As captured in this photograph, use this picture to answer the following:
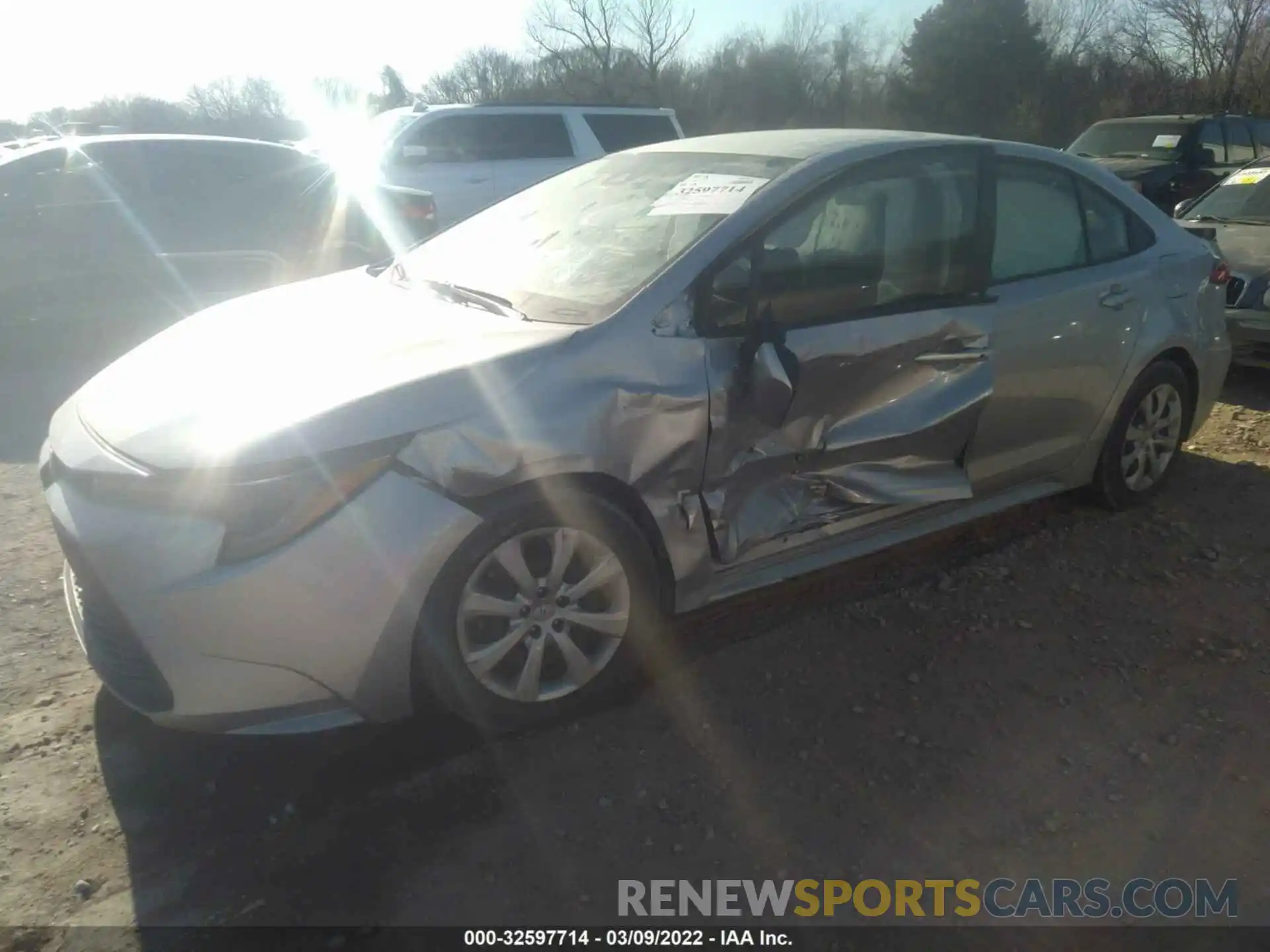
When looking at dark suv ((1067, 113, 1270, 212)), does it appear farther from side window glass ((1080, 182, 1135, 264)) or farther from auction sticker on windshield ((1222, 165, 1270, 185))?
side window glass ((1080, 182, 1135, 264))

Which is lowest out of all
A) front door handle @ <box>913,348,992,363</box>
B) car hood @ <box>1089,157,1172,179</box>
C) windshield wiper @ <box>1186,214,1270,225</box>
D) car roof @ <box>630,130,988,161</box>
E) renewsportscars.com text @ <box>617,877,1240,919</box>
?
renewsportscars.com text @ <box>617,877,1240,919</box>

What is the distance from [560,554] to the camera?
268 centimetres

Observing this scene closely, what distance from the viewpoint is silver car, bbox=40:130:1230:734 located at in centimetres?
238

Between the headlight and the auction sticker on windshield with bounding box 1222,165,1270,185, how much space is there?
26.0 ft

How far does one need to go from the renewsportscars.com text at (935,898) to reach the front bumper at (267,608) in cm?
85

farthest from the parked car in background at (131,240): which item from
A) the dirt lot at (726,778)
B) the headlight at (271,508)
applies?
the headlight at (271,508)

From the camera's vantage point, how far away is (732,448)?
2955 mm

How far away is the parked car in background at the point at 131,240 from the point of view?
6.52 metres

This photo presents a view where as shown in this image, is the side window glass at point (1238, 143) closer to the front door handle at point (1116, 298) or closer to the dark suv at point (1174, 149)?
the dark suv at point (1174, 149)

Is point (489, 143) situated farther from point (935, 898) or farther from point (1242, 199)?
point (935, 898)

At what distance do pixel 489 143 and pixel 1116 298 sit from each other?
7482 mm

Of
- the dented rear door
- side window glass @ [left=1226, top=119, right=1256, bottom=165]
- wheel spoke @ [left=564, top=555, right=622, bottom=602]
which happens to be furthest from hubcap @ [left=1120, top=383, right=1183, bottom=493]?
side window glass @ [left=1226, top=119, right=1256, bottom=165]

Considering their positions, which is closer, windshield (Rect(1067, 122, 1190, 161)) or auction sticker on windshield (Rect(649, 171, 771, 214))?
auction sticker on windshield (Rect(649, 171, 771, 214))

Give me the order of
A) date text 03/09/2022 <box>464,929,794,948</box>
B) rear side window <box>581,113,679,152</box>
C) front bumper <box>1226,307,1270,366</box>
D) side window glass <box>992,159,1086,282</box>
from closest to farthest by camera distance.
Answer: date text 03/09/2022 <box>464,929,794,948</box>
side window glass <box>992,159,1086,282</box>
front bumper <box>1226,307,1270,366</box>
rear side window <box>581,113,679,152</box>
